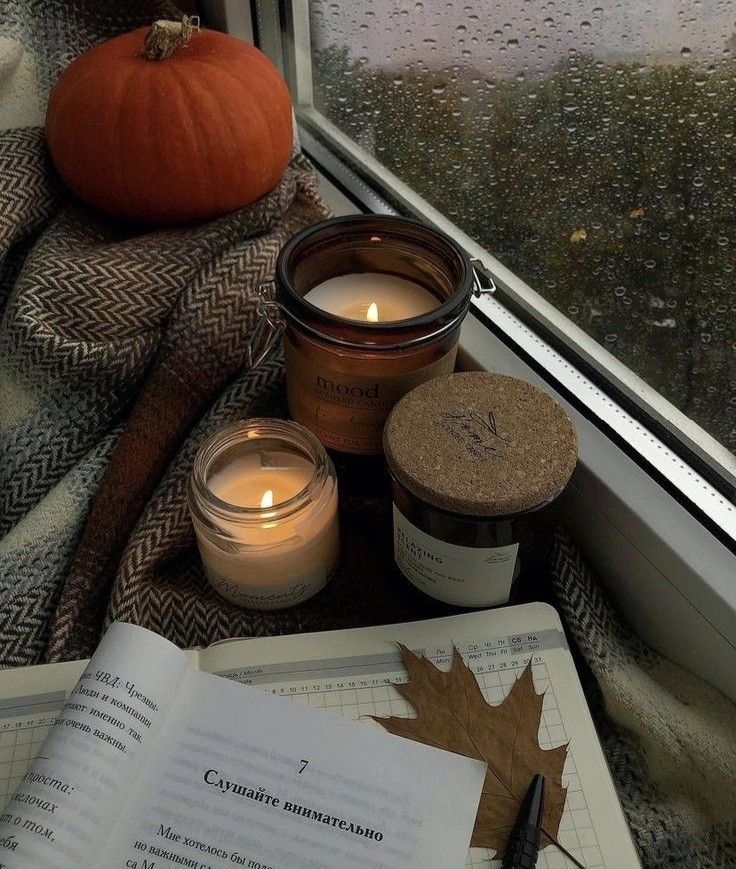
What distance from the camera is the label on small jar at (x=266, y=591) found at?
0.58 m

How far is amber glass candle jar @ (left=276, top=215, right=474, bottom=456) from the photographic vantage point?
0.56m

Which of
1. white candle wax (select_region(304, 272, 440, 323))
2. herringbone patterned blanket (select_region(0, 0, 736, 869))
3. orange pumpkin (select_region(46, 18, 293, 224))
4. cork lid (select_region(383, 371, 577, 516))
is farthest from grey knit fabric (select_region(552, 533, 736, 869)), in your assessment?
orange pumpkin (select_region(46, 18, 293, 224))

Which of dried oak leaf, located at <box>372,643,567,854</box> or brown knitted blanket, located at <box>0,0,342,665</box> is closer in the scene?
dried oak leaf, located at <box>372,643,567,854</box>

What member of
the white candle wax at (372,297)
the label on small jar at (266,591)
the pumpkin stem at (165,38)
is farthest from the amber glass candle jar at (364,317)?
the pumpkin stem at (165,38)

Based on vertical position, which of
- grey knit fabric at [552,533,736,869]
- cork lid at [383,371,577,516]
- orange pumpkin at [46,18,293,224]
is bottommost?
grey knit fabric at [552,533,736,869]

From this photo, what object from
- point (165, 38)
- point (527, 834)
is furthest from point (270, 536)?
point (165, 38)

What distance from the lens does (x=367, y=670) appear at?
1.77 ft

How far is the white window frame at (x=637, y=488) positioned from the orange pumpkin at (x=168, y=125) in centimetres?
23

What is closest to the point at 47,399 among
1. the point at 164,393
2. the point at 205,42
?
the point at 164,393

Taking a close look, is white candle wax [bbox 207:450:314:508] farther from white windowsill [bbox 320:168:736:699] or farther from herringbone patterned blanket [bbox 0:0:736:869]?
white windowsill [bbox 320:168:736:699]

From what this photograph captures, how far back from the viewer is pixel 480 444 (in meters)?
0.52

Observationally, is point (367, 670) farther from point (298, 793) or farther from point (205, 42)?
point (205, 42)

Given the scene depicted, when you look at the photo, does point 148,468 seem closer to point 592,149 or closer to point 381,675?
point 381,675

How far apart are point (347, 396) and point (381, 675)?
0.19 m
